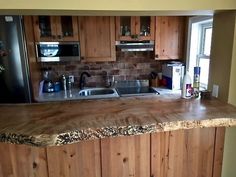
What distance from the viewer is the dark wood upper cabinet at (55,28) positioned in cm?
260

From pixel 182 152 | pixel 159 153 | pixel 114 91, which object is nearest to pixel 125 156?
pixel 159 153

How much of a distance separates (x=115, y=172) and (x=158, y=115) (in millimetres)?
497

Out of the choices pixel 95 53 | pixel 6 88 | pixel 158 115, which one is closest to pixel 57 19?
pixel 95 53

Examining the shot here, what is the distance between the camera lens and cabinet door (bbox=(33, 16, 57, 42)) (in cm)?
258

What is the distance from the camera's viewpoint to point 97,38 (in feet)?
9.09

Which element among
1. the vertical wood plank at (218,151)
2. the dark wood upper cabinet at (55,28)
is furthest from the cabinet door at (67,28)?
the vertical wood plank at (218,151)

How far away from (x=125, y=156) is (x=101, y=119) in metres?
0.34

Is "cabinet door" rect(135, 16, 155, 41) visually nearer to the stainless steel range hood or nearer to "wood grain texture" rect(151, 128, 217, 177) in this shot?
the stainless steel range hood

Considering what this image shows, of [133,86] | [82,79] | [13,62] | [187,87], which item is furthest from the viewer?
[133,86]

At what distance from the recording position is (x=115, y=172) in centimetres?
133

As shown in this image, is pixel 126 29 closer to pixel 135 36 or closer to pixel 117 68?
pixel 135 36

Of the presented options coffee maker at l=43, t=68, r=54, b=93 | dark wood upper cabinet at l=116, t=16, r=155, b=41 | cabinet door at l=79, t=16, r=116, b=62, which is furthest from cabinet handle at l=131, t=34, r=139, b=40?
coffee maker at l=43, t=68, r=54, b=93

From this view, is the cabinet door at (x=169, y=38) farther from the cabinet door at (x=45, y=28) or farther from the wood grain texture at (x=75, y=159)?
the wood grain texture at (x=75, y=159)

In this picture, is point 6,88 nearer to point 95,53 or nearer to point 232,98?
point 95,53
